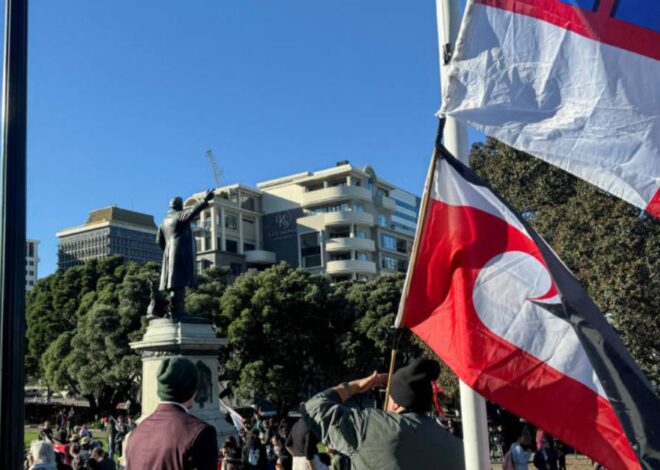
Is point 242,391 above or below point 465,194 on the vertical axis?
below

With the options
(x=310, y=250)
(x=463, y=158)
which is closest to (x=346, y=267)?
(x=310, y=250)

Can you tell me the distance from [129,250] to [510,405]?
348ft

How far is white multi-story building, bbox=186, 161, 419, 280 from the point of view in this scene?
66.6m

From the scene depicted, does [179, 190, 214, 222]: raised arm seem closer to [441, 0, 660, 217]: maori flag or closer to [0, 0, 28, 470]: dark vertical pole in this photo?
[0, 0, 28, 470]: dark vertical pole

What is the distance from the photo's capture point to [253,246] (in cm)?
7219

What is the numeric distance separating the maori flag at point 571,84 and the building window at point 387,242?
219 feet

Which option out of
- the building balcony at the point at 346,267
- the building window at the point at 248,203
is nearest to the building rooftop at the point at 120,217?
the building window at the point at 248,203

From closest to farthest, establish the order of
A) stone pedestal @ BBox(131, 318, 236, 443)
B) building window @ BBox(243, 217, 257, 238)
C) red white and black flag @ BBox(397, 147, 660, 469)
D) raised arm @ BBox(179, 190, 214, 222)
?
red white and black flag @ BBox(397, 147, 660, 469) → raised arm @ BBox(179, 190, 214, 222) → stone pedestal @ BBox(131, 318, 236, 443) → building window @ BBox(243, 217, 257, 238)

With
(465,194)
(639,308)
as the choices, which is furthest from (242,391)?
(465,194)

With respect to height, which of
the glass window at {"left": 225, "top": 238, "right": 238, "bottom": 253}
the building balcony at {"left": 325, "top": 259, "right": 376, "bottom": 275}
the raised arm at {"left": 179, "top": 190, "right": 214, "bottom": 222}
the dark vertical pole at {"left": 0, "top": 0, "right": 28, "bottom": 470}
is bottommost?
the dark vertical pole at {"left": 0, "top": 0, "right": 28, "bottom": 470}

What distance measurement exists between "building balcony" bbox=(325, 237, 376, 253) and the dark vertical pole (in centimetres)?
6153

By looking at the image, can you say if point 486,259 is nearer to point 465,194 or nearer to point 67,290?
point 465,194

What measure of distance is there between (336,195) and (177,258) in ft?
176

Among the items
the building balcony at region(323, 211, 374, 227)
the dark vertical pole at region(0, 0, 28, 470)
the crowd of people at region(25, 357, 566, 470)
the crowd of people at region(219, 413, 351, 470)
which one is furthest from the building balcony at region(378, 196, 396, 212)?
the crowd of people at region(25, 357, 566, 470)
